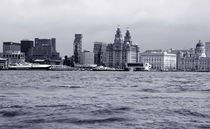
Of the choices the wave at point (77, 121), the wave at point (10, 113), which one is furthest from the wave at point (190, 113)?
the wave at point (10, 113)

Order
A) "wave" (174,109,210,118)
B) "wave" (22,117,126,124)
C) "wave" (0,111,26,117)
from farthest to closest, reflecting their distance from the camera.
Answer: "wave" (174,109,210,118) < "wave" (0,111,26,117) < "wave" (22,117,126,124)

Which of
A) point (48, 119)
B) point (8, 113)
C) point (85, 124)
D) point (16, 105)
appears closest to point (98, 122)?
point (85, 124)

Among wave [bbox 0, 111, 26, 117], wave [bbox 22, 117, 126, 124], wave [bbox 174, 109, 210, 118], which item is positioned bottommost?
wave [bbox 22, 117, 126, 124]

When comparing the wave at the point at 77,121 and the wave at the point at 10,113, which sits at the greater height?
the wave at the point at 10,113

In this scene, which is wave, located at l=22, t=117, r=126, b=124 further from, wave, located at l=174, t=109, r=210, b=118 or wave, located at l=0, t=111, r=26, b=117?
wave, located at l=174, t=109, r=210, b=118

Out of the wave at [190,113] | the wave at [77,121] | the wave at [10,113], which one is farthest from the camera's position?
the wave at [190,113]

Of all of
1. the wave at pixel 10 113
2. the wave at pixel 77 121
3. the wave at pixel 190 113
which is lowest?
the wave at pixel 77 121

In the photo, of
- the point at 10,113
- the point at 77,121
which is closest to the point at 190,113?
the point at 77,121

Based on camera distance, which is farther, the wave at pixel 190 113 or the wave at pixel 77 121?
the wave at pixel 190 113

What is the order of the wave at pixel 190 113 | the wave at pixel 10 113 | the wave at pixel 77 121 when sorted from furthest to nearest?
1. the wave at pixel 190 113
2. the wave at pixel 10 113
3. the wave at pixel 77 121

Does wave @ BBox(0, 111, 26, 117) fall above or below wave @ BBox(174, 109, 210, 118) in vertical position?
above

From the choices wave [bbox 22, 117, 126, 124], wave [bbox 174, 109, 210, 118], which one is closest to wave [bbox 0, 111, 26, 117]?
wave [bbox 22, 117, 126, 124]

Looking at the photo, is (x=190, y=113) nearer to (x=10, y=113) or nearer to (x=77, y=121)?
(x=77, y=121)

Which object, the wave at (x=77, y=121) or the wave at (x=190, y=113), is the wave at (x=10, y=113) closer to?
the wave at (x=77, y=121)
